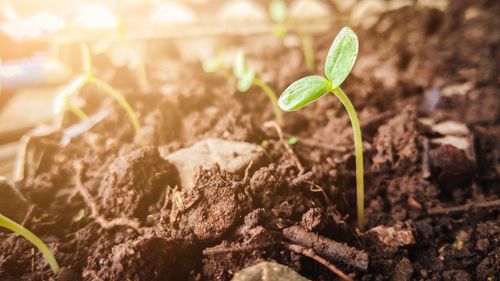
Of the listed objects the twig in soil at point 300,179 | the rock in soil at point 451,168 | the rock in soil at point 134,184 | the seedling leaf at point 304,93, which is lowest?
the rock in soil at point 451,168

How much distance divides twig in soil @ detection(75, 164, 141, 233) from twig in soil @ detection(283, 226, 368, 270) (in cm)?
49

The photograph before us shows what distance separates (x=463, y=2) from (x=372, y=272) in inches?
80.1

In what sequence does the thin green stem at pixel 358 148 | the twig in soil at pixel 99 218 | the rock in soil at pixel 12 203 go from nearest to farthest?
the thin green stem at pixel 358 148
the twig in soil at pixel 99 218
the rock in soil at pixel 12 203

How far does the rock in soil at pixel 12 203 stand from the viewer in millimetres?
1283

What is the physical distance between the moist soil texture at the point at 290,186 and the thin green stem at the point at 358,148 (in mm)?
53

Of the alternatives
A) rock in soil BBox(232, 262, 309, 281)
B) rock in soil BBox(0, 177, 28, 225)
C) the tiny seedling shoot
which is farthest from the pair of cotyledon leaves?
rock in soil BBox(0, 177, 28, 225)

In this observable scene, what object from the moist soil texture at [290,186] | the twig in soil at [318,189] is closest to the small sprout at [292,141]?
the moist soil texture at [290,186]

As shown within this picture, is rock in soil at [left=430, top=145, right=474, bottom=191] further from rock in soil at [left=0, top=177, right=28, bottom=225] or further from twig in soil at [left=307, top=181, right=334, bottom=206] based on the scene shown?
rock in soil at [left=0, top=177, right=28, bottom=225]

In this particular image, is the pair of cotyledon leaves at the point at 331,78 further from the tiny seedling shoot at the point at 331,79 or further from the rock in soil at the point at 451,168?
the rock in soil at the point at 451,168

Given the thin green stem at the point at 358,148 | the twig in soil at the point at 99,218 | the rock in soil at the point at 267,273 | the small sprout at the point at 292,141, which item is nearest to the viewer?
the rock in soil at the point at 267,273

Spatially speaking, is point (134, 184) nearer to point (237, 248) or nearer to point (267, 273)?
point (237, 248)

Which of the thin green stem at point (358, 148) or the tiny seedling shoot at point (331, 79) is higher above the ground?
the tiny seedling shoot at point (331, 79)

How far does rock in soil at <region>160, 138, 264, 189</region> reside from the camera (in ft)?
4.24

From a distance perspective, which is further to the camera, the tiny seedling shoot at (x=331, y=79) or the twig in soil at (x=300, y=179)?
the twig in soil at (x=300, y=179)
